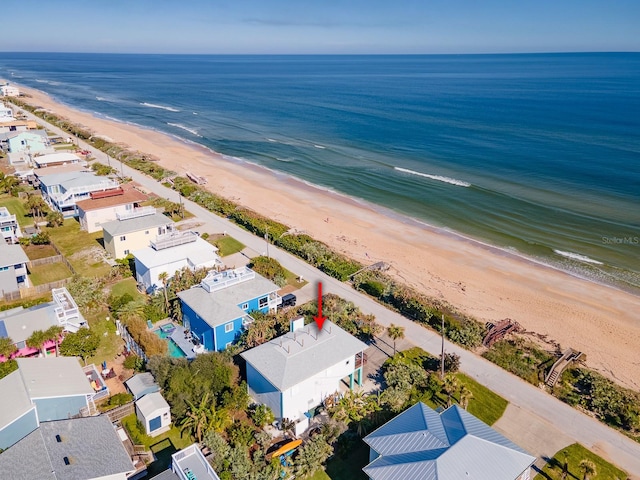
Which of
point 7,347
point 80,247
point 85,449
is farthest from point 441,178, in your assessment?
point 85,449

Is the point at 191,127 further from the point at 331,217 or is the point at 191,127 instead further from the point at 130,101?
the point at 331,217

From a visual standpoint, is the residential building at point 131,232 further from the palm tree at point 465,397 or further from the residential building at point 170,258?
the palm tree at point 465,397

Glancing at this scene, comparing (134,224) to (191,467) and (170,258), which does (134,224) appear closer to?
(170,258)

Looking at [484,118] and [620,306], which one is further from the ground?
[484,118]

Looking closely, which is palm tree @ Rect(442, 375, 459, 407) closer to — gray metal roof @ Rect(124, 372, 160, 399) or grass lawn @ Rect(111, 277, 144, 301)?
gray metal roof @ Rect(124, 372, 160, 399)

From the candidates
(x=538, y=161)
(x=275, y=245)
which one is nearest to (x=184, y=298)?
(x=275, y=245)

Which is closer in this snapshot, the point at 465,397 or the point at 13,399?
the point at 13,399
